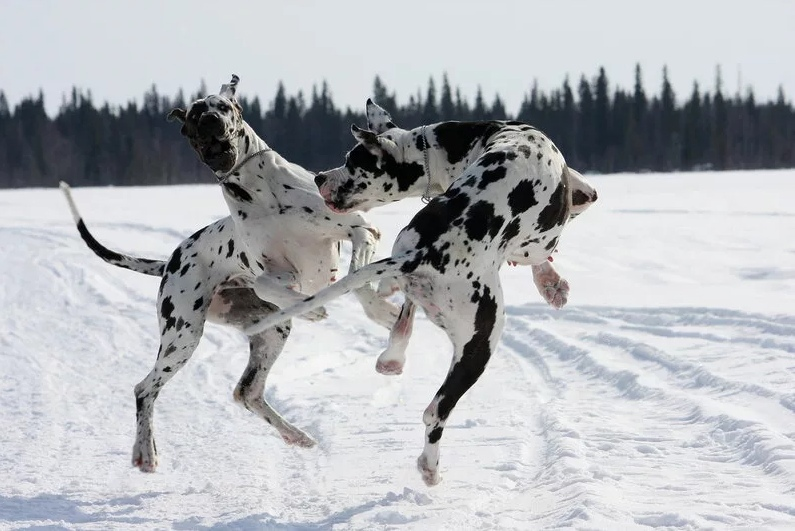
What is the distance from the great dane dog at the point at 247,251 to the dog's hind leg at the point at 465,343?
790mm

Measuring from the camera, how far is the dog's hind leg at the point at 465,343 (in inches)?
209

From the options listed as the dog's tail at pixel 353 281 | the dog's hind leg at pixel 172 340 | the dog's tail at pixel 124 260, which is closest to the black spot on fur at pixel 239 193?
the dog's hind leg at pixel 172 340

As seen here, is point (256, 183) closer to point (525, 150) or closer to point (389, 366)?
point (389, 366)

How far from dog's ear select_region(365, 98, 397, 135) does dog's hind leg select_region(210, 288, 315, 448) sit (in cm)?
186

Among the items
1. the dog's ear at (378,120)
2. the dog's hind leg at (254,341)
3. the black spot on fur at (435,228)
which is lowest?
the dog's hind leg at (254,341)

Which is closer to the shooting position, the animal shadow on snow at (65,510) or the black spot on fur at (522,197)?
the black spot on fur at (522,197)

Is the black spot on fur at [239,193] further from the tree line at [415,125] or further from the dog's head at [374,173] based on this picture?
the tree line at [415,125]

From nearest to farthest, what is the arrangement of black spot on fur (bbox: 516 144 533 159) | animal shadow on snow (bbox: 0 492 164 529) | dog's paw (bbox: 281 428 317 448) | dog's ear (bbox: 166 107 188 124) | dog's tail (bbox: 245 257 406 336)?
1. dog's tail (bbox: 245 257 406 336)
2. black spot on fur (bbox: 516 144 533 159)
3. animal shadow on snow (bbox: 0 492 164 529)
4. dog's ear (bbox: 166 107 188 124)
5. dog's paw (bbox: 281 428 317 448)

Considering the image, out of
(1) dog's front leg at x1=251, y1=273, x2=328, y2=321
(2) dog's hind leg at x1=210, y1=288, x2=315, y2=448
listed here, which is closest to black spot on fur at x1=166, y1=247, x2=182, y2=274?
(2) dog's hind leg at x1=210, y1=288, x2=315, y2=448

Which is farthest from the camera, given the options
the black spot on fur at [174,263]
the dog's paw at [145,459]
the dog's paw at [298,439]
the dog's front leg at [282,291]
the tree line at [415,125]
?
the tree line at [415,125]

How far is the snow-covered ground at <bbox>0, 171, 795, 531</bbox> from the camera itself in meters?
5.57

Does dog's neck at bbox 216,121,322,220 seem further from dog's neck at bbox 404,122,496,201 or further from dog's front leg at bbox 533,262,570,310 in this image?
dog's front leg at bbox 533,262,570,310

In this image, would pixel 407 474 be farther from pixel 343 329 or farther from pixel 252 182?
pixel 343 329

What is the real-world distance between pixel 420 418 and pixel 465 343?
260 centimetres
